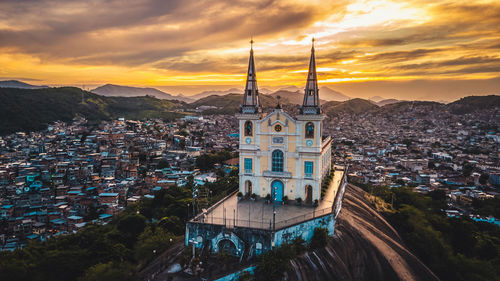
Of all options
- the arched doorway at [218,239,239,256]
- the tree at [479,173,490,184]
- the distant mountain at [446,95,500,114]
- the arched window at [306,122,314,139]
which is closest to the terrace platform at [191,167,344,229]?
the arched doorway at [218,239,239,256]

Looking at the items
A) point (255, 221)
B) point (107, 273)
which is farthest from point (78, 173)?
point (255, 221)

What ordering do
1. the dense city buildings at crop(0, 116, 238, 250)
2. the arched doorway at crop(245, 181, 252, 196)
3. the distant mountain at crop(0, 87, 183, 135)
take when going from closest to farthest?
the arched doorway at crop(245, 181, 252, 196)
the dense city buildings at crop(0, 116, 238, 250)
the distant mountain at crop(0, 87, 183, 135)

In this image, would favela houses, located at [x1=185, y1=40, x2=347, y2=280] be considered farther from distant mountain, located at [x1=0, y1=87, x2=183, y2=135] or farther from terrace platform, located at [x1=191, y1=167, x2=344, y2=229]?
distant mountain, located at [x1=0, y1=87, x2=183, y2=135]

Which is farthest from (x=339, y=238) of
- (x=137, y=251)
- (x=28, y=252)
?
(x=28, y=252)

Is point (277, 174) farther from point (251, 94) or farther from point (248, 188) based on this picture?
point (251, 94)

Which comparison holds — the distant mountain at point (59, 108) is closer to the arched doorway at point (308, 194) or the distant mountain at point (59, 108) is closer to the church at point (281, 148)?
the church at point (281, 148)

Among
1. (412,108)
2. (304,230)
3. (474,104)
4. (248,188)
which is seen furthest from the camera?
(412,108)

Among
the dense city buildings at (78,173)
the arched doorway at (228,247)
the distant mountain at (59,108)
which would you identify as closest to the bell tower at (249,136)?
the arched doorway at (228,247)
